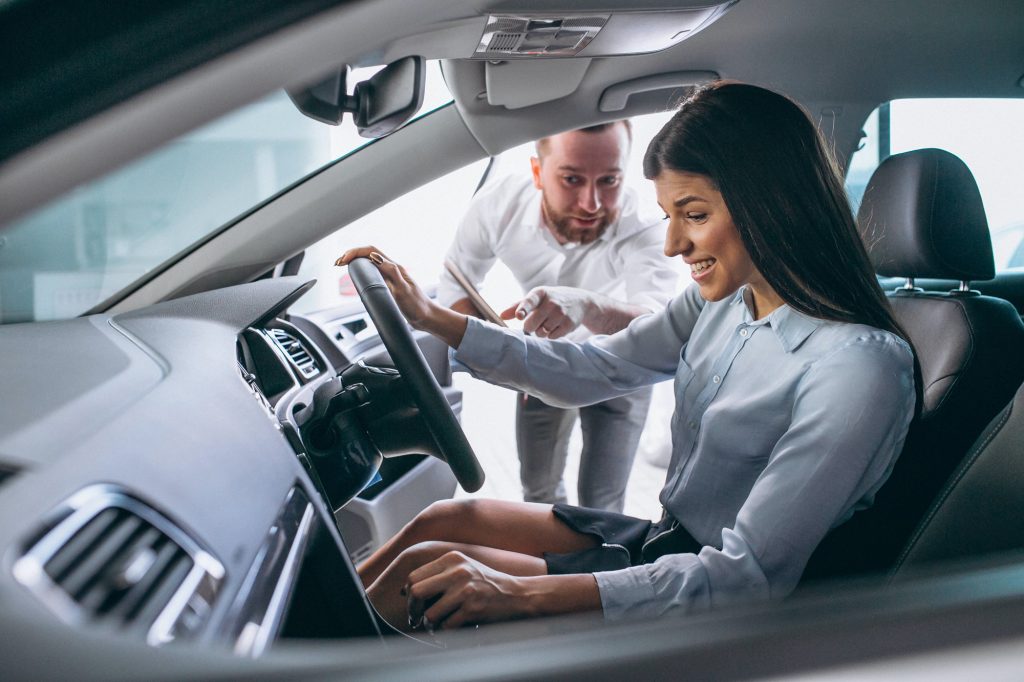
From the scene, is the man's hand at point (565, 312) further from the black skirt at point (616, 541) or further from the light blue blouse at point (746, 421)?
the black skirt at point (616, 541)

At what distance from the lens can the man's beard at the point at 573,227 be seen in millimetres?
2320

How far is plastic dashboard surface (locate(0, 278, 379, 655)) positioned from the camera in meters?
0.55

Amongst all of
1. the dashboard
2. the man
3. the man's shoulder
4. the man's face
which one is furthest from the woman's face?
the man's shoulder

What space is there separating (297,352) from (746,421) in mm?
849

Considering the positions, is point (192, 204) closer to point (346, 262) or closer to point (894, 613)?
point (346, 262)

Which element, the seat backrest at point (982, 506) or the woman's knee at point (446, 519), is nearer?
the seat backrest at point (982, 506)

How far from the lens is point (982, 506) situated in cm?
92

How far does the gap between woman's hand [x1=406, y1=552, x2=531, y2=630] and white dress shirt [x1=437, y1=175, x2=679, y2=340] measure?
1.36 metres

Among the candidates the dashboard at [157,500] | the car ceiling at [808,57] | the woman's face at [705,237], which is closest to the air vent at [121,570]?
the dashboard at [157,500]

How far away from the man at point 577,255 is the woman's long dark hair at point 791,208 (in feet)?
3.01

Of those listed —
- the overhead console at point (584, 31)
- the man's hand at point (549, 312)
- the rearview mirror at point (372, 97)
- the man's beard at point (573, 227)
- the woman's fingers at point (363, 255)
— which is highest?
the overhead console at point (584, 31)

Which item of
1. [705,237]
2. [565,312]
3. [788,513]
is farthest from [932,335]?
[565,312]

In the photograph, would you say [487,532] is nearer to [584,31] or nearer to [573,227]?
[584,31]

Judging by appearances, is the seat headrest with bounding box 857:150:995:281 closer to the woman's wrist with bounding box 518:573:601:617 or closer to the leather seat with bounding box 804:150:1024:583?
the leather seat with bounding box 804:150:1024:583
